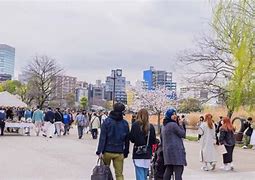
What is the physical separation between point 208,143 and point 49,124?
1523 cm

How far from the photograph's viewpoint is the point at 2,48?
177 m

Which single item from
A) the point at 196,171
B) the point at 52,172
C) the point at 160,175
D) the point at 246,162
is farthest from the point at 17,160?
the point at 246,162

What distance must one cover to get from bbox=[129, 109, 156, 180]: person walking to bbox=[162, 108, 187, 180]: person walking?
0.38 m

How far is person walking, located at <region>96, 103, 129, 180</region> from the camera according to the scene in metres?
8.12

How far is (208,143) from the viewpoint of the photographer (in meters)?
12.8

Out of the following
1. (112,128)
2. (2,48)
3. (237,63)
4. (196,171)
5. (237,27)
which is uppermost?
(2,48)

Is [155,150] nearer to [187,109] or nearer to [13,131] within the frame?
[13,131]

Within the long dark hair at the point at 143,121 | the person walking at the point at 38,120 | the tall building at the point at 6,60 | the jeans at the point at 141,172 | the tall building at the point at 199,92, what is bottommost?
the jeans at the point at 141,172

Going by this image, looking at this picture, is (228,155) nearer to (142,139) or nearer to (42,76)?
(142,139)

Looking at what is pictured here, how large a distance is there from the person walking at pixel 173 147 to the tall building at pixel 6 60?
6546 inches

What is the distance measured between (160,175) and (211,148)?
12.4ft

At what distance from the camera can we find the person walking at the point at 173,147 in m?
8.69

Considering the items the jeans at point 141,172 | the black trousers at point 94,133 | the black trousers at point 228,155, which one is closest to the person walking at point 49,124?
the black trousers at point 94,133

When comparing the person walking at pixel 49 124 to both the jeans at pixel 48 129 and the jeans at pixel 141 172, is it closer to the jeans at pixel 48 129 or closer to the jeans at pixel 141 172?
the jeans at pixel 48 129
